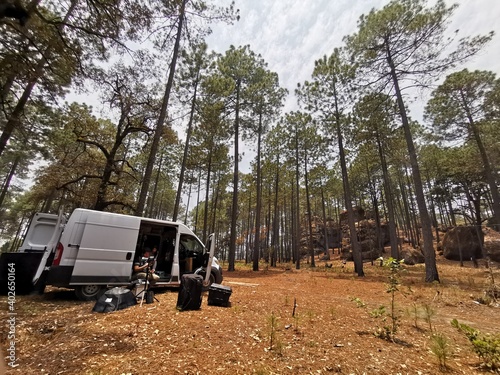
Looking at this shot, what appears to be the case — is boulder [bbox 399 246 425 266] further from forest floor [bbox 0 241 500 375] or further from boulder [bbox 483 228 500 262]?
forest floor [bbox 0 241 500 375]

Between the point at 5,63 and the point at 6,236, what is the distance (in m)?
60.6

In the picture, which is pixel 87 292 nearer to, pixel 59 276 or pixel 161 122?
pixel 59 276

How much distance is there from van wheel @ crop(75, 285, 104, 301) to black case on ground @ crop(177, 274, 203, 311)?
2881mm

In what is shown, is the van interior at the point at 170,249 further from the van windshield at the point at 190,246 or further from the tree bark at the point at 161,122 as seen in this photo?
the tree bark at the point at 161,122

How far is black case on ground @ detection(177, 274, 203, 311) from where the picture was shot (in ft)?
17.9

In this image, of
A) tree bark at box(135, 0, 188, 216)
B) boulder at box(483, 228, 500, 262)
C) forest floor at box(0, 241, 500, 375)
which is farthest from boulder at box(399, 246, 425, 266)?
tree bark at box(135, 0, 188, 216)

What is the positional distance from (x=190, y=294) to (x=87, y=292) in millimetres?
3354

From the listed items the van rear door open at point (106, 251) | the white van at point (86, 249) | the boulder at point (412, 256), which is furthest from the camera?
the boulder at point (412, 256)

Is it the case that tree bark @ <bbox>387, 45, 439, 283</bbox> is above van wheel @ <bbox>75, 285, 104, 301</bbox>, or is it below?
above

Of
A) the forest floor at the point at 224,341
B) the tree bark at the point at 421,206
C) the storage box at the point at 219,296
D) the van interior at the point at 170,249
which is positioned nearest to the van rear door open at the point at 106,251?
the forest floor at the point at 224,341

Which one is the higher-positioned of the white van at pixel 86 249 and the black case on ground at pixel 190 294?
the white van at pixel 86 249

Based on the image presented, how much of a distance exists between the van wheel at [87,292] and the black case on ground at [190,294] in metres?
2.88

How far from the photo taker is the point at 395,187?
31734 millimetres

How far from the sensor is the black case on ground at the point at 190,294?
5453 millimetres
